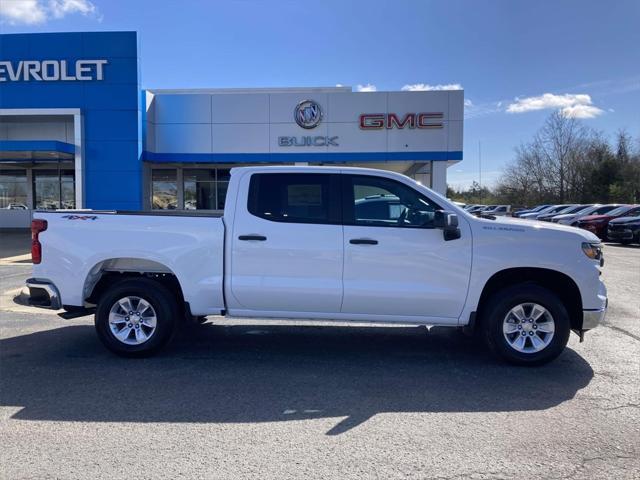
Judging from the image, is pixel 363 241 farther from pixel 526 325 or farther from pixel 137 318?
pixel 137 318

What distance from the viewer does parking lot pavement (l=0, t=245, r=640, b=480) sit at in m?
3.44

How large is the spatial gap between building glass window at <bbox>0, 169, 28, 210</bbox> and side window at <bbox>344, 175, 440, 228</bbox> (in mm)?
25134

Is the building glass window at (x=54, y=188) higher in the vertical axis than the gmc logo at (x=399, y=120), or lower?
lower

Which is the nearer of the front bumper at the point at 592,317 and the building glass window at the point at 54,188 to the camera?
the front bumper at the point at 592,317

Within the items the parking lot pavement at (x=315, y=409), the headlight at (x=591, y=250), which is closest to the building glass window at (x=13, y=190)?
the parking lot pavement at (x=315, y=409)

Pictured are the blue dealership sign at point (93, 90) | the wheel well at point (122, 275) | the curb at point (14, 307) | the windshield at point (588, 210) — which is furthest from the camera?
the windshield at point (588, 210)

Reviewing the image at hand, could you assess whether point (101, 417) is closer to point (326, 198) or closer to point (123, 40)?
point (326, 198)

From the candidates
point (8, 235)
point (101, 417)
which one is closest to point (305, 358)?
point (101, 417)

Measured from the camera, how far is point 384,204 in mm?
5488

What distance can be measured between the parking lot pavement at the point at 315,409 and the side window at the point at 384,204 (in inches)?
60.1

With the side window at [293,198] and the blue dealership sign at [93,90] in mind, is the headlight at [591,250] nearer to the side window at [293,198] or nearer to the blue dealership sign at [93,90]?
the side window at [293,198]

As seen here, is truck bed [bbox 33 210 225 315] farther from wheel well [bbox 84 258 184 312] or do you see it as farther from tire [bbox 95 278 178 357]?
tire [bbox 95 278 178 357]

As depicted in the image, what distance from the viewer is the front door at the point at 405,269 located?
5.28 metres

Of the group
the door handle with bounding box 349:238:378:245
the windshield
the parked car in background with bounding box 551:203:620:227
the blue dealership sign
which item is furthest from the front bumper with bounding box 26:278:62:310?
the windshield
